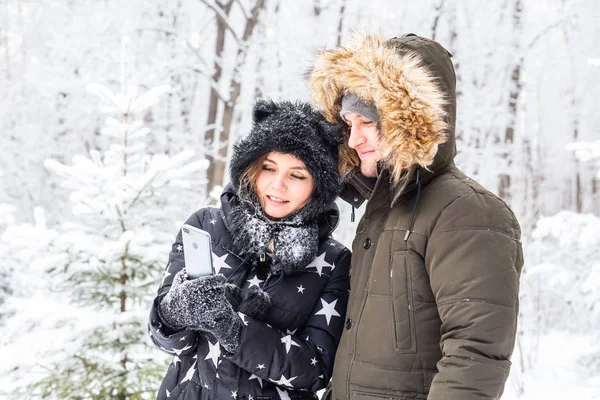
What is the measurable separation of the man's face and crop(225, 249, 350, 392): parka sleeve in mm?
555

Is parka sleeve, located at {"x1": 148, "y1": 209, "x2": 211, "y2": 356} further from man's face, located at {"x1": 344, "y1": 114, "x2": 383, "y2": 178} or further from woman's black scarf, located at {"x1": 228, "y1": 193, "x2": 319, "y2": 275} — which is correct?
man's face, located at {"x1": 344, "y1": 114, "x2": 383, "y2": 178}

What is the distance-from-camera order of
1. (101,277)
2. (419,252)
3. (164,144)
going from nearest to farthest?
(419,252) → (101,277) → (164,144)

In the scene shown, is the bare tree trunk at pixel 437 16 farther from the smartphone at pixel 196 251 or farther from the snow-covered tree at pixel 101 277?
the smartphone at pixel 196 251

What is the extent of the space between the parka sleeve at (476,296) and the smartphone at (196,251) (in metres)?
0.83

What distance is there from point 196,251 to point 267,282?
1.63 ft

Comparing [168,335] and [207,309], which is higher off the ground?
[207,309]

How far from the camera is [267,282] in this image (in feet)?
8.42

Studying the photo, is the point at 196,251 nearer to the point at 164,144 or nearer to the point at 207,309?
the point at 207,309

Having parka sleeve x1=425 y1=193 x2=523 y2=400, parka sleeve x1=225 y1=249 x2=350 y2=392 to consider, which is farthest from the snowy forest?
parka sleeve x1=225 y1=249 x2=350 y2=392

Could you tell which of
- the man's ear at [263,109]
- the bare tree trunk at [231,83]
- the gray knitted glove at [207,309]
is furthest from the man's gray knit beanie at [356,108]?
the bare tree trunk at [231,83]

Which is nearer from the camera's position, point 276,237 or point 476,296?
point 476,296

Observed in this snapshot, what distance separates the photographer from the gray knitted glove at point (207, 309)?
214cm

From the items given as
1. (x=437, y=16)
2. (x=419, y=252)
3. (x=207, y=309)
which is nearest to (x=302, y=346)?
(x=207, y=309)

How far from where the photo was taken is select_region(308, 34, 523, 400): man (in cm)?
176
